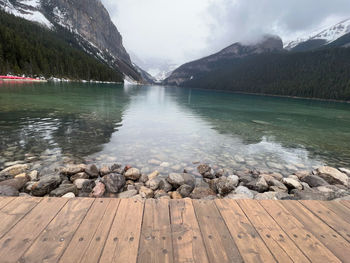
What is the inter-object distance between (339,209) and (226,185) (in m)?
3.29

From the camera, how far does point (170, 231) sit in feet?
9.55

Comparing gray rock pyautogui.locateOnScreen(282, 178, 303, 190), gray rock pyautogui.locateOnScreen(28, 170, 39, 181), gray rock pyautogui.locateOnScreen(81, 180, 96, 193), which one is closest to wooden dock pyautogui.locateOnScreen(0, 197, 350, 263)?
gray rock pyautogui.locateOnScreen(81, 180, 96, 193)

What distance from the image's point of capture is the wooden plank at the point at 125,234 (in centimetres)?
238

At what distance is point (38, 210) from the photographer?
3221 mm

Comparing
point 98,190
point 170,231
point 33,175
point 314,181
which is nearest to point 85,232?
point 170,231

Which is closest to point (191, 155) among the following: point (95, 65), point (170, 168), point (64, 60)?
point (170, 168)

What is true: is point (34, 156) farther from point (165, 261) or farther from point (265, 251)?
point (265, 251)

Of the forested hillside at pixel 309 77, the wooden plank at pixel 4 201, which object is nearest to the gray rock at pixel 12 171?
the wooden plank at pixel 4 201

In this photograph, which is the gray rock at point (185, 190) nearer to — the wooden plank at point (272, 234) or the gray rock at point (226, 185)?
the gray rock at point (226, 185)

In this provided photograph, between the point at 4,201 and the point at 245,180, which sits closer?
the point at 4,201

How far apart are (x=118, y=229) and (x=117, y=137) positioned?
10527mm

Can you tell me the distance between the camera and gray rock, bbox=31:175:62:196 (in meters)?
5.76

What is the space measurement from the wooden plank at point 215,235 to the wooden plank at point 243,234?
9 cm

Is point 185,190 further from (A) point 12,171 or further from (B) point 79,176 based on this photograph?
(A) point 12,171
